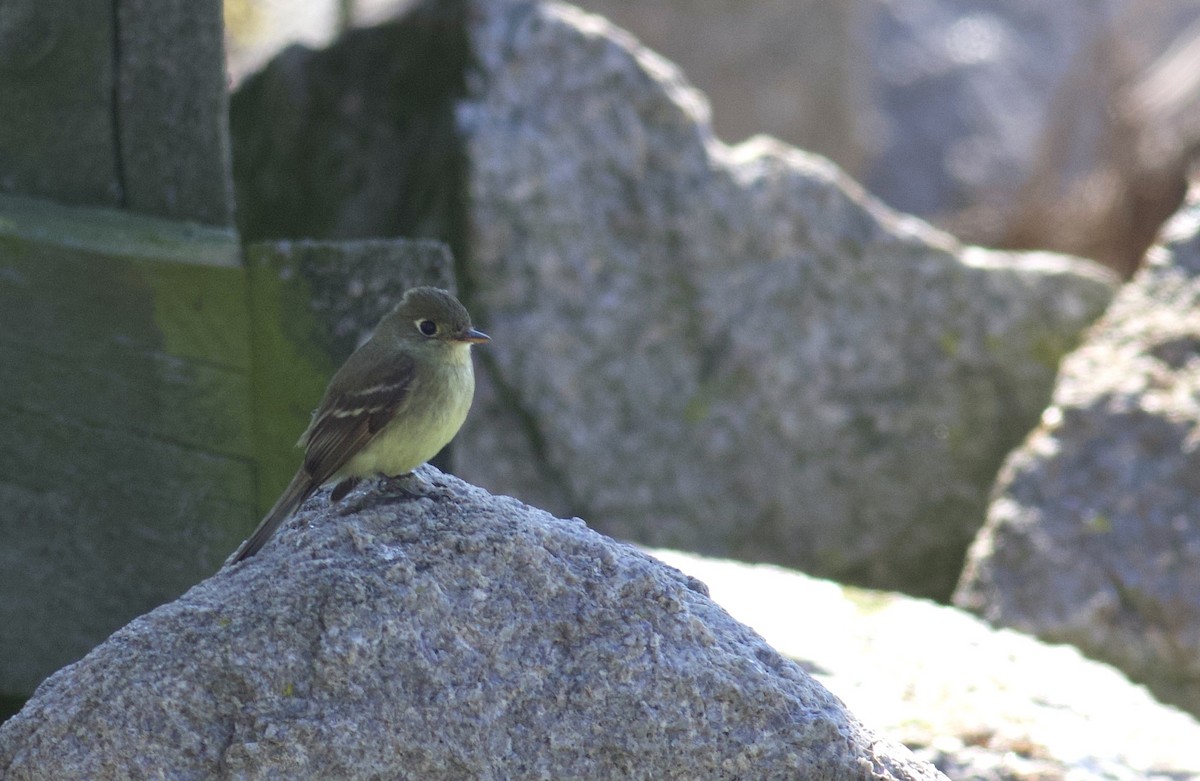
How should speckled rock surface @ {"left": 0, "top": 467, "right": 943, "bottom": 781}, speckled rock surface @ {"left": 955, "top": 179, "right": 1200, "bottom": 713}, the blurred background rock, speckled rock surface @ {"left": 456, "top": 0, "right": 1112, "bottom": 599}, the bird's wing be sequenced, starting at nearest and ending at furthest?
speckled rock surface @ {"left": 0, "top": 467, "right": 943, "bottom": 781}, the bird's wing, speckled rock surface @ {"left": 955, "top": 179, "right": 1200, "bottom": 713}, speckled rock surface @ {"left": 456, "top": 0, "right": 1112, "bottom": 599}, the blurred background rock

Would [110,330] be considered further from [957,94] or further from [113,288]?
[957,94]

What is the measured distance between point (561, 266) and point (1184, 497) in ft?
9.09

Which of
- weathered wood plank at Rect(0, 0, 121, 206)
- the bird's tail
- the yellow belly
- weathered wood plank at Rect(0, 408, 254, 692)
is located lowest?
weathered wood plank at Rect(0, 408, 254, 692)

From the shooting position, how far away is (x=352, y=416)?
3.58 m

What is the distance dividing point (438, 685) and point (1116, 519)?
3.69 m

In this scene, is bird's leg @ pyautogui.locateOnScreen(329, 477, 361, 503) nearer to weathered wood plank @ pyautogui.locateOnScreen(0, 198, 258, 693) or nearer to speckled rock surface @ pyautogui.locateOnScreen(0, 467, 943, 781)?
speckled rock surface @ pyautogui.locateOnScreen(0, 467, 943, 781)

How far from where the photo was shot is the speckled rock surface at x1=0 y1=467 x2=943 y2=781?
9.09ft

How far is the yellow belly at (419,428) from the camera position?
11.6 ft

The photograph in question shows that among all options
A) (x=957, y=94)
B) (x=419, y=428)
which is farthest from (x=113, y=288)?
(x=957, y=94)

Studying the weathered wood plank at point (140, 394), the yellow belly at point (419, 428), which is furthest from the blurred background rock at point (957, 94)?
the yellow belly at point (419, 428)

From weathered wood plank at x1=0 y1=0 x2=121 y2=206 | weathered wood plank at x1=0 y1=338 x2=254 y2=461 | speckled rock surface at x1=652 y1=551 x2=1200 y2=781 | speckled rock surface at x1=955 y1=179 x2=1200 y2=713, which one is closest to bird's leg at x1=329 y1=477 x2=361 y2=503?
weathered wood plank at x1=0 y1=338 x2=254 y2=461

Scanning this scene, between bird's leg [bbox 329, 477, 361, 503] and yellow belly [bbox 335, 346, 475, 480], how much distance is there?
0.02m

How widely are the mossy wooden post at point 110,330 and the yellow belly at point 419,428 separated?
99 centimetres

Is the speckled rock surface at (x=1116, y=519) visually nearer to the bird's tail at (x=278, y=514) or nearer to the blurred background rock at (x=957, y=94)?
the bird's tail at (x=278, y=514)
